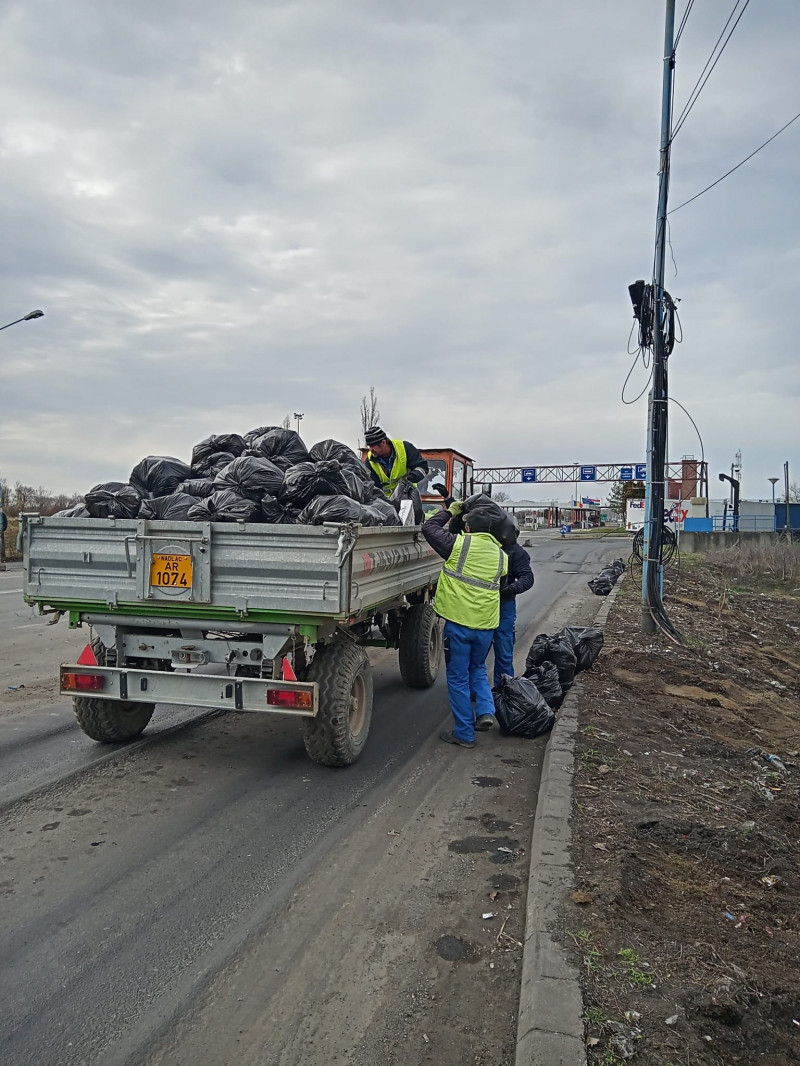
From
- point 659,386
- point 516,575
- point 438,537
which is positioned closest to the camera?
point 438,537

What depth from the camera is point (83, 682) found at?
5.09 meters

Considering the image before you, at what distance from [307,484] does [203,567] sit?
1046 millimetres

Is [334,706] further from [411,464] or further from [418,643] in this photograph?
[411,464]

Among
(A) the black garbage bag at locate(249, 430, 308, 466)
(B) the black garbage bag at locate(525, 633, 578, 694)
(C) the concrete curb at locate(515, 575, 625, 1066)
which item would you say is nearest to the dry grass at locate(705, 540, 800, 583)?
(B) the black garbage bag at locate(525, 633, 578, 694)

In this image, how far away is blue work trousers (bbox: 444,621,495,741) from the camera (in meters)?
5.96

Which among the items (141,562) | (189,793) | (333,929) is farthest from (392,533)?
(333,929)

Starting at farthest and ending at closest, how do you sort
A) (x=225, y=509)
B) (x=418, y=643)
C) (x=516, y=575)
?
(x=418, y=643)
(x=516, y=575)
(x=225, y=509)

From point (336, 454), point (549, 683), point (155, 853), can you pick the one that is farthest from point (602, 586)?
point (155, 853)

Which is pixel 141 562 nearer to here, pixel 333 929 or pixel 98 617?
pixel 98 617

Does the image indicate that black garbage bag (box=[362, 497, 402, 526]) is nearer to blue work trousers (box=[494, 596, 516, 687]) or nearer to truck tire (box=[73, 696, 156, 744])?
blue work trousers (box=[494, 596, 516, 687])

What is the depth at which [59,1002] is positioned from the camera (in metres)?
2.82

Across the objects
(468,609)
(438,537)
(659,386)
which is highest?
(659,386)

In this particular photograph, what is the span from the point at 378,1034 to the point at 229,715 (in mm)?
4279

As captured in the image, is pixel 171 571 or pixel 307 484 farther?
pixel 307 484
